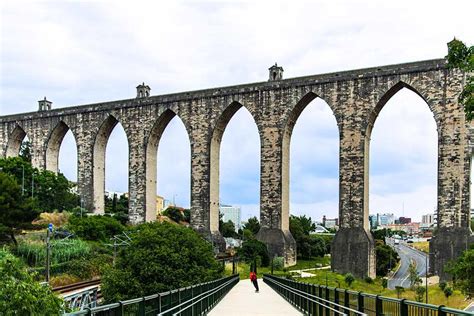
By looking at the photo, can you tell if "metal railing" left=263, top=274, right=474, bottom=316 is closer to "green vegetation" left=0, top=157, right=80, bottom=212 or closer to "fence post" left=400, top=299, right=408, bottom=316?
"fence post" left=400, top=299, right=408, bottom=316

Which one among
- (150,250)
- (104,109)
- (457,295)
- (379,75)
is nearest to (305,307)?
(150,250)

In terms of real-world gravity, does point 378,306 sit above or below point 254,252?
above

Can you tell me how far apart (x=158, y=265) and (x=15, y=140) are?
4084 cm

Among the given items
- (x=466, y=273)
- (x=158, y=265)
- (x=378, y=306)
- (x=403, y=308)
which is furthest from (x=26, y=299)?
(x=466, y=273)

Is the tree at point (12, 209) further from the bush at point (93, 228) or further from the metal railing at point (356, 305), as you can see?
the metal railing at point (356, 305)

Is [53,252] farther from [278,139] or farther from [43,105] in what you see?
[43,105]

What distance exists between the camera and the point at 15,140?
2420 inches

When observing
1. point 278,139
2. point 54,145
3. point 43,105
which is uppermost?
point 43,105

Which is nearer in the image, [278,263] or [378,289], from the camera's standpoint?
[378,289]

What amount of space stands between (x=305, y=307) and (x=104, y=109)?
43718mm

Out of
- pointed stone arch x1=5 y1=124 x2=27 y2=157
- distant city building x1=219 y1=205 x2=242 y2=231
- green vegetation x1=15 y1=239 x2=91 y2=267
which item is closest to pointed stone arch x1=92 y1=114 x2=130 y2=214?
pointed stone arch x1=5 y1=124 x2=27 y2=157

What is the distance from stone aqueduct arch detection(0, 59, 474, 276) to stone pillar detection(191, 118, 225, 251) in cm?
8

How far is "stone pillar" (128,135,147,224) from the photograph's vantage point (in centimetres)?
5219

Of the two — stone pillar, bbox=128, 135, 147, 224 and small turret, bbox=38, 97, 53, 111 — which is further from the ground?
small turret, bbox=38, 97, 53, 111
